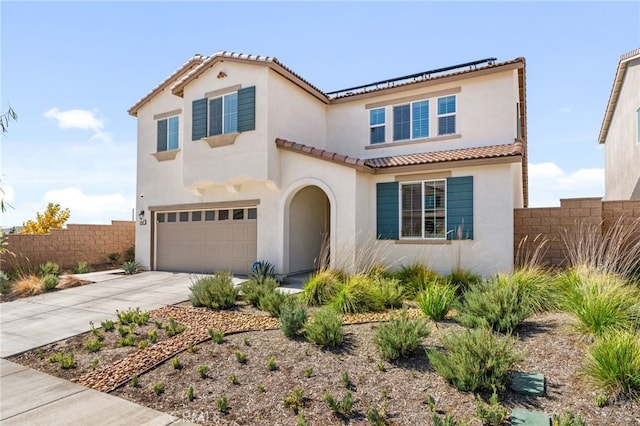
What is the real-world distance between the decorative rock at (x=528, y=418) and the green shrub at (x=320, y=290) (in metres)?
5.15

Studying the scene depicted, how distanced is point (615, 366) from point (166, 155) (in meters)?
A: 16.0

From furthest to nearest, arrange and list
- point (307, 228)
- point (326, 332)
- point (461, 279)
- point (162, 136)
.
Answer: point (162, 136) < point (307, 228) < point (461, 279) < point (326, 332)

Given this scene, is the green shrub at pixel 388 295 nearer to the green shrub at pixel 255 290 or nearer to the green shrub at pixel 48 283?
the green shrub at pixel 255 290

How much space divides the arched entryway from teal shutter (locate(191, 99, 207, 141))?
416 cm

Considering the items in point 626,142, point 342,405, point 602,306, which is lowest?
point 342,405

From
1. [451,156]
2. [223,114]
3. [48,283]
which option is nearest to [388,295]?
[451,156]

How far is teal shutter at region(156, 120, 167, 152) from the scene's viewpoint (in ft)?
54.4

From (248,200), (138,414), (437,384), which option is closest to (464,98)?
(248,200)

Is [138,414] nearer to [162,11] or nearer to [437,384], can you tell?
[437,384]

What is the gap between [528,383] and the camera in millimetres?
4902

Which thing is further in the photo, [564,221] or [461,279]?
[564,221]

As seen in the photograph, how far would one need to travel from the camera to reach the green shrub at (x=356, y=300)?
841cm

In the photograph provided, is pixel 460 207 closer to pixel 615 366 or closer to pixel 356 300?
pixel 356 300

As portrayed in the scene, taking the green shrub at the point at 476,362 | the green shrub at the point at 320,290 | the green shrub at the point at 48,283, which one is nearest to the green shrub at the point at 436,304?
the green shrub at the point at 476,362
